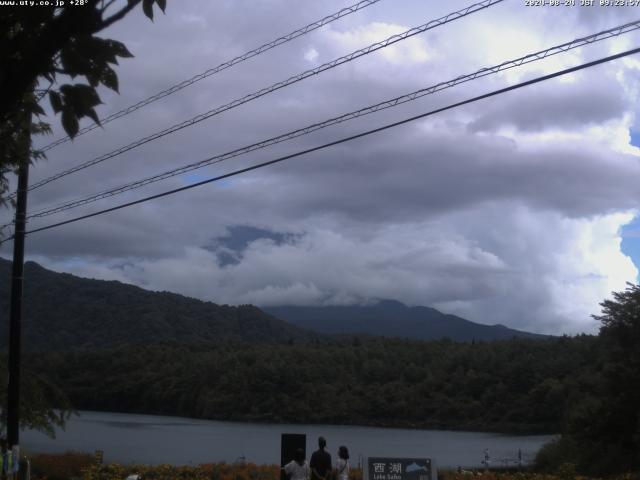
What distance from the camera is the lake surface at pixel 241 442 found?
39781 millimetres

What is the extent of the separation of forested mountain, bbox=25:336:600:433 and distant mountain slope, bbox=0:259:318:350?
57.5ft

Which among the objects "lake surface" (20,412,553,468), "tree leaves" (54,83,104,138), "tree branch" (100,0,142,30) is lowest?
"lake surface" (20,412,553,468)

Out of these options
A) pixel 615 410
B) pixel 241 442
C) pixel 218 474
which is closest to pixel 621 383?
pixel 615 410

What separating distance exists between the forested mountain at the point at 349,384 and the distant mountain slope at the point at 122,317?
17534 mm

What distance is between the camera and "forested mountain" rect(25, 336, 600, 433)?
214 ft

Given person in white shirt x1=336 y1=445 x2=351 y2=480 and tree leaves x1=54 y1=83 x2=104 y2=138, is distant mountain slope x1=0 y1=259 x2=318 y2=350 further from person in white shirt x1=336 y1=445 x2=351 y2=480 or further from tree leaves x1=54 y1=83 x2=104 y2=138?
tree leaves x1=54 y1=83 x2=104 y2=138

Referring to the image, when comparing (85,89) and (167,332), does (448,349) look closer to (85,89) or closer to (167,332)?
(167,332)

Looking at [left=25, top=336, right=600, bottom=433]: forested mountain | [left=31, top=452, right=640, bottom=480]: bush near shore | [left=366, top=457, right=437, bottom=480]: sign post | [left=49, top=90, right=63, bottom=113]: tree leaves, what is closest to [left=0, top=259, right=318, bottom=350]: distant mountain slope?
[left=25, top=336, right=600, bottom=433]: forested mountain

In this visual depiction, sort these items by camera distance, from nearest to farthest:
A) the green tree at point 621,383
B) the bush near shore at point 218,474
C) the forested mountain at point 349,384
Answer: the bush near shore at point 218,474 < the green tree at point 621,383 < the forested mountain at point 349,384

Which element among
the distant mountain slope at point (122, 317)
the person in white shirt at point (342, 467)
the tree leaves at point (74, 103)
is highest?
the distant mountain slope at point (122, 317)

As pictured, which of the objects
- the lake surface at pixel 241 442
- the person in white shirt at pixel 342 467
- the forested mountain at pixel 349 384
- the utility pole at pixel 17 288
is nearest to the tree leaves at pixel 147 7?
the person in white shirt at pixel 342 467

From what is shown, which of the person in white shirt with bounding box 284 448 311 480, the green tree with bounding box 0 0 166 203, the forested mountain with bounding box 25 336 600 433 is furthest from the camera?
the forested mountain with bounding box 25 336 600 433

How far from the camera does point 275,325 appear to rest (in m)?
172

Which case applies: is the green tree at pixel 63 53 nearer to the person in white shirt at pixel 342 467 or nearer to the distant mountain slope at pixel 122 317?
the person in white shirt at pixel 342 467
